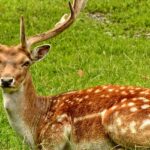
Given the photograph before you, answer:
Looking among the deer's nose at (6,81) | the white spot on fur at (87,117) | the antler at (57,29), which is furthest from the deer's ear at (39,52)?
the white spot on fur at (87,117)

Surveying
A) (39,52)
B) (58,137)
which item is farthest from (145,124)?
(39,52)

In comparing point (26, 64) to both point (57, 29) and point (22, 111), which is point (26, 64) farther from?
point (57, 29)

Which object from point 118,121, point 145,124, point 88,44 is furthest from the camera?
point 88,44

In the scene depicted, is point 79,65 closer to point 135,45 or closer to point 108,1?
point 135,45

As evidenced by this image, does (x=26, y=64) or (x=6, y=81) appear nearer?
(x=6, y=81)

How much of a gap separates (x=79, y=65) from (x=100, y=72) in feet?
2.27

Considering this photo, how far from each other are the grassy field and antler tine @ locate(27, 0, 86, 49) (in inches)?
43.4

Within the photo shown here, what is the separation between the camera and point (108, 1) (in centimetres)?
1802

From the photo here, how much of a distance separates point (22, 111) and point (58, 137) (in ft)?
1.57

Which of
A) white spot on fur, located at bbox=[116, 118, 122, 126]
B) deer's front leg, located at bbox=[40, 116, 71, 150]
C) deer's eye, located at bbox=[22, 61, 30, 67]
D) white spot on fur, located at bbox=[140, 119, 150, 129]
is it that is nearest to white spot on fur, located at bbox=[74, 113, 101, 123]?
deer's front leg, located at bbox=[40, 116, 71, 150]

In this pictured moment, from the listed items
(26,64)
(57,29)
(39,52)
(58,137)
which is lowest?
(58,137)

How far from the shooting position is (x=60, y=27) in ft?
28.7

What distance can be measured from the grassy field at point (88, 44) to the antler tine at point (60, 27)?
3.62 feet

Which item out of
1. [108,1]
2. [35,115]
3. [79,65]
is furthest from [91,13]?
[35,115]
